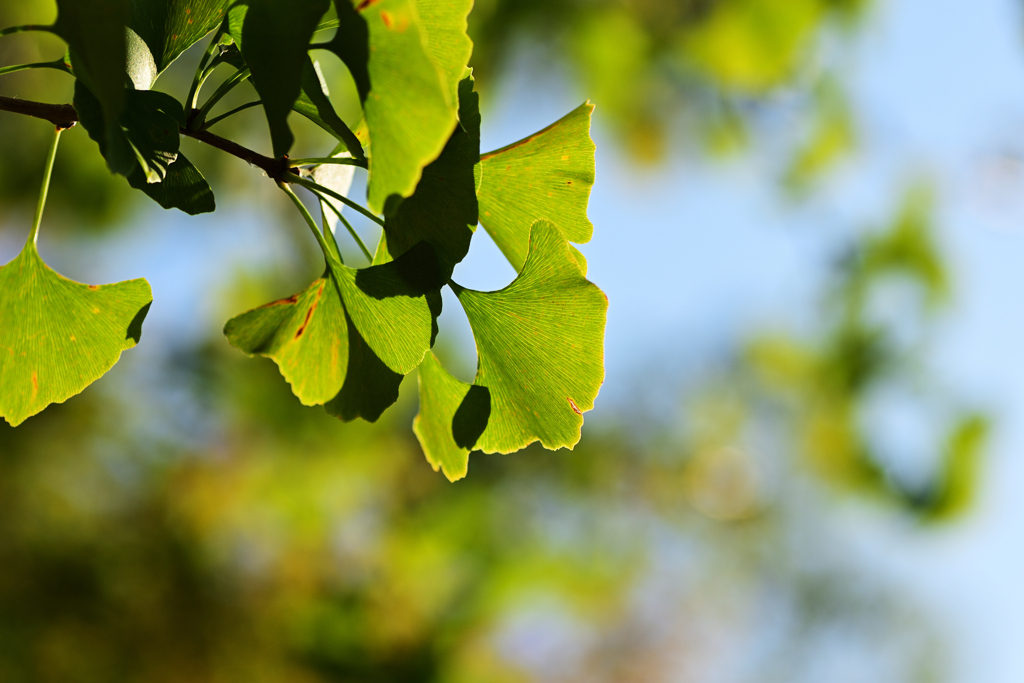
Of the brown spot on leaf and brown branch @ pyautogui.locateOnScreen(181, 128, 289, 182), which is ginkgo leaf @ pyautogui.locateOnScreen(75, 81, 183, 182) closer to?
brown branch @ pyautogui.locateOnScreen(181, 128, 289, 182)

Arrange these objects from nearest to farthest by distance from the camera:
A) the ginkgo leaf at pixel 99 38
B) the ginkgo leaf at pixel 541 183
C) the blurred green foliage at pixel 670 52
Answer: the ginkgo leaf at pixel 99 38 < the ginkgo leaf at pixel 541 183 < the blurred green foliage at pixel 670 52

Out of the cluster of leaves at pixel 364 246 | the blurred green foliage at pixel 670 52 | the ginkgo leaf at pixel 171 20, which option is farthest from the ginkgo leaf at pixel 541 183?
the blurred green foliage at pixel 670 52

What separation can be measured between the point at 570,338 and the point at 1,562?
2.15 m

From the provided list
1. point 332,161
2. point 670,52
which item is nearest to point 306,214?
point 332,161

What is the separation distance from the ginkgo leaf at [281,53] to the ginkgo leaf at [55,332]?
103 millimetres

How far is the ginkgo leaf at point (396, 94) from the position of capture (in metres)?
0.17

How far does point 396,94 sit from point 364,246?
0.25 ft

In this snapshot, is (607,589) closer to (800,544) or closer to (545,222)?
(800,544)

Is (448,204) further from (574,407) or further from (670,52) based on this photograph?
(670,52)

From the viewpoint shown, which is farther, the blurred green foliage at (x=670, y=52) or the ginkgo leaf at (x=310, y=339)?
the blurred green foliage at (x=670, y=52)

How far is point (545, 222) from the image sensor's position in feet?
0.78

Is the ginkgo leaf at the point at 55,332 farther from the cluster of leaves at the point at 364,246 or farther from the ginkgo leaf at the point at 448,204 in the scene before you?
the ginkgo leaf at the point at 448,204

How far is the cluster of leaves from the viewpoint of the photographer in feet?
0.60

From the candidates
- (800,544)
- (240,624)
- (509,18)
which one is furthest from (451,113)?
(800,544)
